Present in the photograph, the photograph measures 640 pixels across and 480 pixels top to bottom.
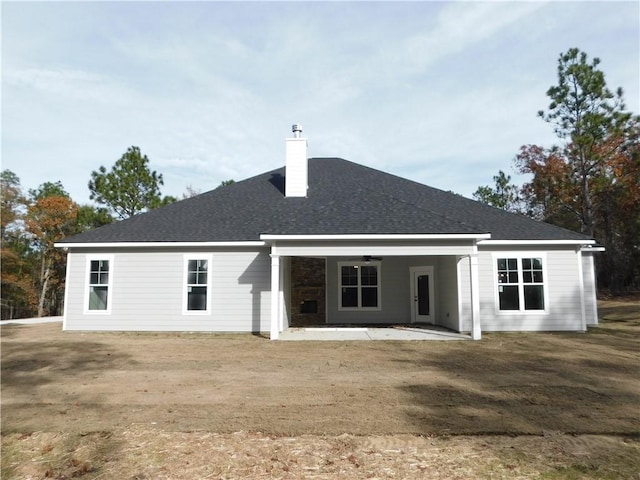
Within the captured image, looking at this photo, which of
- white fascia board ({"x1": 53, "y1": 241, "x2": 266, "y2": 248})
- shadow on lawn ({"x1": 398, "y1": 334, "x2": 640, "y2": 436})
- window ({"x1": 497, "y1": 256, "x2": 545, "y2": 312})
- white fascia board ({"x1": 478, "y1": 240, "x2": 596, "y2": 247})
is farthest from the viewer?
window ({"x1": 497, "y1": 256, "x2": 545, "y2": 312})

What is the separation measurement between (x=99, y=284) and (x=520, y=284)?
14.3 meters

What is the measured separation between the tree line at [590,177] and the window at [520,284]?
1571 centimetres

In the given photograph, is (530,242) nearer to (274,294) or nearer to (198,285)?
(274,294)

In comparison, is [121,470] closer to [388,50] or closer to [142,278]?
[142,278]

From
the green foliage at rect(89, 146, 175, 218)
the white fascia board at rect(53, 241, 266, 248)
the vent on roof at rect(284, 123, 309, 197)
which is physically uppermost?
the green foliage at rect(89, 146, 175, 218)

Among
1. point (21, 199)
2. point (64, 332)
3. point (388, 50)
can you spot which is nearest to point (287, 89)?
point (388, 50)

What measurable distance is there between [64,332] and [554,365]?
1450cm

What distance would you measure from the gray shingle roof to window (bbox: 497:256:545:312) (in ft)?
2.85

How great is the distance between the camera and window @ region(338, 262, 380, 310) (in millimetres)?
15117

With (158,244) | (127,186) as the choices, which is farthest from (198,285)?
(127,186)

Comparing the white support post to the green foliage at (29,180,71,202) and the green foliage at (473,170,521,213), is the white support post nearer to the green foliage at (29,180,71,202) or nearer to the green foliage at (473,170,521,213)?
the green foliage at (473,170,521,213)

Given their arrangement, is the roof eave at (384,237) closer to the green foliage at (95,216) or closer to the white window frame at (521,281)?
the white window frame at (521,281)

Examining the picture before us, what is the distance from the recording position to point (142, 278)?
13234 millimetres

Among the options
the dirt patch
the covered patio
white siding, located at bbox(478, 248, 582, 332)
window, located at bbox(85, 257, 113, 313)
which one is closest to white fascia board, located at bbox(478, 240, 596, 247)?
white siding, located at bbox(478, 248, 582, 332)
